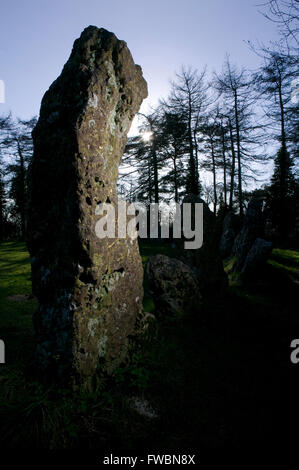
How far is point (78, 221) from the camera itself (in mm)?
2746

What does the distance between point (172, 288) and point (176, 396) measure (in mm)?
2262

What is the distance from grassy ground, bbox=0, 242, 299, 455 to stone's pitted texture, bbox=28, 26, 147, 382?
32cm

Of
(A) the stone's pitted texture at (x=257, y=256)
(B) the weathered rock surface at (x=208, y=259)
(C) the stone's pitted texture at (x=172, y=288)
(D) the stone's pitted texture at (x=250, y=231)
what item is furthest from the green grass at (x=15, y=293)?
(D) the stone's pitted texture at (x=250, y=231)

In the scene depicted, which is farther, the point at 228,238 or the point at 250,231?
the point at 228,238

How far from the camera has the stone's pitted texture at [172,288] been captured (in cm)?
491

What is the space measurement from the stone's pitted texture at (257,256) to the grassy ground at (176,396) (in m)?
2.90

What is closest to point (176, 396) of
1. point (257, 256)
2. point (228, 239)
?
point (257, 256)

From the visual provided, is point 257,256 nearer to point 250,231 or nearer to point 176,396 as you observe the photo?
point 250,231

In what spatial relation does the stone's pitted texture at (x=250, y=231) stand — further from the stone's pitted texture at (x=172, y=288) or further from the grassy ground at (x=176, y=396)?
the grassy ground at (x=176, y=396)

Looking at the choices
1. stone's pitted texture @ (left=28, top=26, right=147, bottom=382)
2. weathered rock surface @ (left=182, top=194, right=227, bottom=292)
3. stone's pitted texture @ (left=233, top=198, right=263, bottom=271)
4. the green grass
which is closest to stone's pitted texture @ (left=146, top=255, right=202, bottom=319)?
weathered rock surface @ (left=182, top=194, right=227, bottom=292)

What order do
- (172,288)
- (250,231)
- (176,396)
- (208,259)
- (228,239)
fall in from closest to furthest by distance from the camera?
(176,396), (172,288), (208,259), (250,231), (228,239)

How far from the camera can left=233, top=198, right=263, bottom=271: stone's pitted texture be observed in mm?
8344
